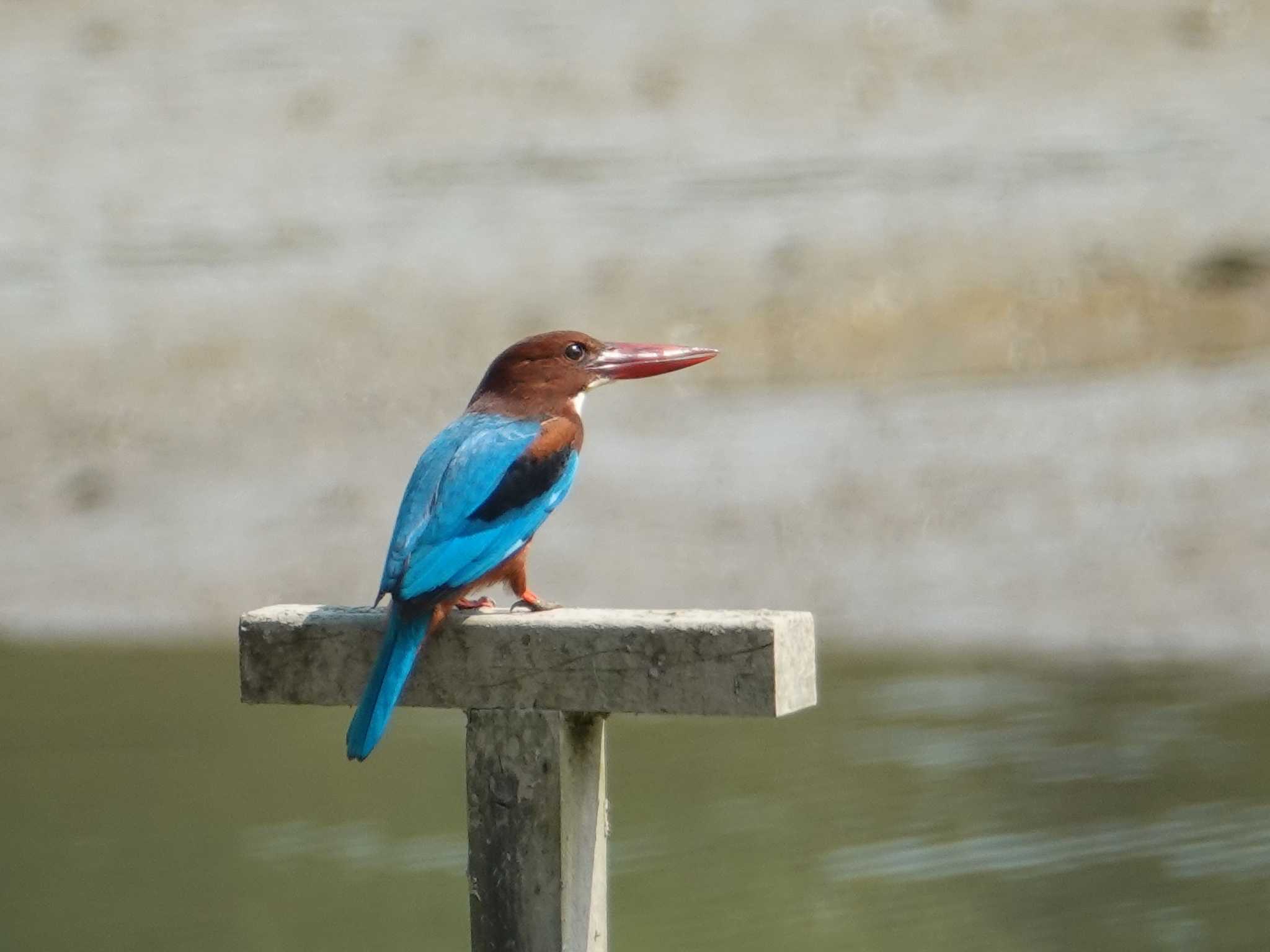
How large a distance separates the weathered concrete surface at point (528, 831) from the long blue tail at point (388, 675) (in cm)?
13

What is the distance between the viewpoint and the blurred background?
6082 millimetres

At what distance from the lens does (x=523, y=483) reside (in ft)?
12.3

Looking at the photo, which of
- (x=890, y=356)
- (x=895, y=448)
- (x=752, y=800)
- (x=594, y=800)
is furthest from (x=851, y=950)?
(x=890, y=356)

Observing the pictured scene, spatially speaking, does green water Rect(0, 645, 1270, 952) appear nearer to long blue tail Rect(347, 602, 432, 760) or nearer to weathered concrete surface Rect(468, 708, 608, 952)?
weathered concrete surface Rect(468, 708, 608, 952)

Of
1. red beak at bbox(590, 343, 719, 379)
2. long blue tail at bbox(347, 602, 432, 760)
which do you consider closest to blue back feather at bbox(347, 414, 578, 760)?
long blue tail at bbox(347, 602, 432, 760)

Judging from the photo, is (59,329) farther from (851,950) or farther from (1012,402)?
(851,950)

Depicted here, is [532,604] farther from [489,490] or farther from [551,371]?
[551,371]

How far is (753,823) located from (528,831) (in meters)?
3.10

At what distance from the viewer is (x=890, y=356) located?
11.0 metres

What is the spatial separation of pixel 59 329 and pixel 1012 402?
486 cm

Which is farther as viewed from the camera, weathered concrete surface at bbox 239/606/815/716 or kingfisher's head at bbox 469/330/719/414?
kingfisher's head at bbox 469/330/719/414

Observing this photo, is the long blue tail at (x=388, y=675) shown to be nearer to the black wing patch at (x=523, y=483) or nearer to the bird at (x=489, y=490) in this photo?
the bird at (x=489, y=490)

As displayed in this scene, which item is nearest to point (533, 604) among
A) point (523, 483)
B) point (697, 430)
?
point (523, 483)

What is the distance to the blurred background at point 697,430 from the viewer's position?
608 centimetres
